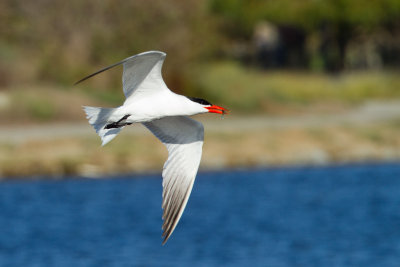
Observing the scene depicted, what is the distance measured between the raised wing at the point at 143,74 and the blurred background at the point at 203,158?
7.80m

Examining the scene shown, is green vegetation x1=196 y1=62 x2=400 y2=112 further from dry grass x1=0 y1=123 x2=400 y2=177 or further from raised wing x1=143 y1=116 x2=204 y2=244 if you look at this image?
raised wing x1=143 y1=116 x2=204 y2=244

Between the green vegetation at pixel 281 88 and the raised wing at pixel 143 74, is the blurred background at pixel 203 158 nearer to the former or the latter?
the green vegetation at pixel 281 88

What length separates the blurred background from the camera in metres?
18.0

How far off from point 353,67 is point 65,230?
134 ft

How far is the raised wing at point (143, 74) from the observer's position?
839 cm

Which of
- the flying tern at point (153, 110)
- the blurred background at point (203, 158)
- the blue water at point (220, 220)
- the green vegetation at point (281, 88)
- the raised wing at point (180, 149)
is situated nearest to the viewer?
the flying tern at point (153, 110)

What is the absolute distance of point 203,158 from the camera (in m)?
24.0

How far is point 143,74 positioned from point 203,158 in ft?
50.6

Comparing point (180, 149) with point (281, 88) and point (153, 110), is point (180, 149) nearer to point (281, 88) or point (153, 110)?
point (153, 110)

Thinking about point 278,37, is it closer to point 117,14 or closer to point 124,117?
point 117,14

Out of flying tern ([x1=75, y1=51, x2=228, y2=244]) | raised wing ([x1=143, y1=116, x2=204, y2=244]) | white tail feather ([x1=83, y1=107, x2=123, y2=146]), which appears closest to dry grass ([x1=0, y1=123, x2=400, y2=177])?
raised wing ([x1=143, y1=116, x2=204, y2=244])

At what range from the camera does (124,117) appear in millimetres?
8641

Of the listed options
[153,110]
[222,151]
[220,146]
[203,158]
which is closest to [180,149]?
[153,110]

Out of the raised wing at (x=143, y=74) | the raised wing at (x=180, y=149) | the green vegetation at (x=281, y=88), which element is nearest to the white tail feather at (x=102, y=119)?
the raised wing at (x=143, y=74)
